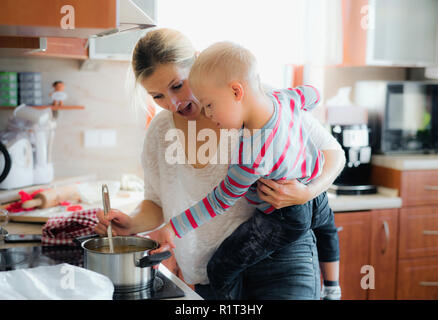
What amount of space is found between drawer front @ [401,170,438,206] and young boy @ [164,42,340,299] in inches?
58.8

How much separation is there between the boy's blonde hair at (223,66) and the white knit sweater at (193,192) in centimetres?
29

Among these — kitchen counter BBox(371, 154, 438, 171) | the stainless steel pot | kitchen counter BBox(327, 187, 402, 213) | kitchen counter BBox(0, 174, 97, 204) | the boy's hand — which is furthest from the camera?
kitchen counter BBox(371, 154, 438, 171)

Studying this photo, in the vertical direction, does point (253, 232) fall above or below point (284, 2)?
below

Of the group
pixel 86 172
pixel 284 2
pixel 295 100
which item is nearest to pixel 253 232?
pixel 295 100

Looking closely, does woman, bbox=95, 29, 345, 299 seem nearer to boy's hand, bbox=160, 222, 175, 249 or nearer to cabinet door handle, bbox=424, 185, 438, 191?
boy's hand, bbox=160, 222, 175, 249

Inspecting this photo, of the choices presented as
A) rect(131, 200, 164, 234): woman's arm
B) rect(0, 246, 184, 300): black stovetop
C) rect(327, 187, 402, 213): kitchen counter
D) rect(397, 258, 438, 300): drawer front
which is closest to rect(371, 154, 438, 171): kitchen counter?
rect(327, 187, 402, 213): kitchen counter

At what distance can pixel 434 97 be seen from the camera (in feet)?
9.96

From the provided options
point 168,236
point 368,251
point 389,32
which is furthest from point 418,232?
point 168,236

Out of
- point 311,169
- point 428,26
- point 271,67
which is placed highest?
point 428,26

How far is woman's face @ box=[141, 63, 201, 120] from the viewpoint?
1250 mm

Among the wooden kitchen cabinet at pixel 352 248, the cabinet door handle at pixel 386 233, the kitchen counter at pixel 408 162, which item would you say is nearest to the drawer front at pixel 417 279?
the cabinet door handle at pixel 386 233

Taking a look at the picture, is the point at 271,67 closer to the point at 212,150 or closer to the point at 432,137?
the point at 432,137

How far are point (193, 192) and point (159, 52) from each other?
41 centimetres

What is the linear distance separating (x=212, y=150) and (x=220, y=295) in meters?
0.41
